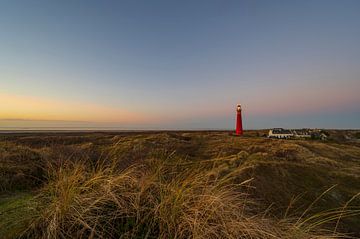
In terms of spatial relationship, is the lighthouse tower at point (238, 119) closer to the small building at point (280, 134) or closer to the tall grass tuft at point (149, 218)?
the small building at point (280, 134)

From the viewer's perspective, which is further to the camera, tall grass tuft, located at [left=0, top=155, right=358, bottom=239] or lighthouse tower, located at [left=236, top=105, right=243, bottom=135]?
lighthouse tower, located at [left=236, top=105, right=243, bottom=135]

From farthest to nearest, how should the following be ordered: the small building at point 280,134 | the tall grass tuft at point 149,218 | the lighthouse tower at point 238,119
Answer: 1. the small building at point 280,134
2. the lighthouse tower at point 238,119
3. the tall grass tuft at point 149,218

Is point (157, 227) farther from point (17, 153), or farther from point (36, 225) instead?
point (17, 153)

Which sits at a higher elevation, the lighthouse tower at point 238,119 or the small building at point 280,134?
the lighthouse tower at point 238,119

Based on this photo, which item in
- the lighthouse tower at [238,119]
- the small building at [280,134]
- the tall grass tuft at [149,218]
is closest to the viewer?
the tall grass tuft at [149,218]


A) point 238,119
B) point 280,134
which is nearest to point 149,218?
point 238,119

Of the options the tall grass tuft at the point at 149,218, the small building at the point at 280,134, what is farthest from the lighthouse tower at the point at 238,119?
the tall grass tuft at the point at 149,218

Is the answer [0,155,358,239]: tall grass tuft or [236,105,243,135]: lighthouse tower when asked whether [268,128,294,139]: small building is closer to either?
[236,105,243,135]: lighthouse tower

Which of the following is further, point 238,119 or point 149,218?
point 238,119

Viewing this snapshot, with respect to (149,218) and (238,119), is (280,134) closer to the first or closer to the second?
(238,119)

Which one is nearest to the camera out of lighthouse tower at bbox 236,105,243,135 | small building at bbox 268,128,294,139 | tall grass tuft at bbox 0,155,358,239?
tall grass tuft at bbox 0,155,358,239

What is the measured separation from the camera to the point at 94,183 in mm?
3854

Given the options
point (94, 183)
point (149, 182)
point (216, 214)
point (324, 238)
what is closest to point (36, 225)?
point (94, 183)

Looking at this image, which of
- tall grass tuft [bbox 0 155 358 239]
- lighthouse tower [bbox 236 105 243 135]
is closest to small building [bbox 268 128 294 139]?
lighthouse tower [bbox 236 105 243 135]
